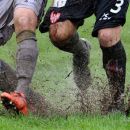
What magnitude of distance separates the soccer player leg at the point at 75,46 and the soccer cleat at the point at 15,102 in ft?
3.31

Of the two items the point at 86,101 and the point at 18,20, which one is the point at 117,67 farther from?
the point at 18,20

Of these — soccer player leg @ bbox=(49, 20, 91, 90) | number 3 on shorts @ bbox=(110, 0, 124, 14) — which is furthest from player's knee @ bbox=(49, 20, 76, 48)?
number 3 on shorts @ bbox=(110, 0, 124, 14)

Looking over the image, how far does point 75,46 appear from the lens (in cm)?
691

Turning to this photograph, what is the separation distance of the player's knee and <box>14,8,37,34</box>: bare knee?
1.16ft

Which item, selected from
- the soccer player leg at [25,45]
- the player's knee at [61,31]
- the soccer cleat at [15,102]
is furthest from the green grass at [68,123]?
the player's knee at [61,31]

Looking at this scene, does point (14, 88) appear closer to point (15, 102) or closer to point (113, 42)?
point (15, 102)

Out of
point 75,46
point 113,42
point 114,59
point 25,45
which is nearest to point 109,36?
point 113,42

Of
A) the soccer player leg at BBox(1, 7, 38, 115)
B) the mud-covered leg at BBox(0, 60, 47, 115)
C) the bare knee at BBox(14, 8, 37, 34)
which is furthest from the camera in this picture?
the mud-covered leg at BBox(0, 60, 47, 115)

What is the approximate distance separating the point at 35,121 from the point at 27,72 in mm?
593

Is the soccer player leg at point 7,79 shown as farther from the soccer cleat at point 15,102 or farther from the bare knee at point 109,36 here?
the bare knee at point 109,36

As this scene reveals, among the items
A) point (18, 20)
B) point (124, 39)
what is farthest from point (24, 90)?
point (124, 39)

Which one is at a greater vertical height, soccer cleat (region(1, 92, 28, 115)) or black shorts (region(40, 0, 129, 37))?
black shorts (region(40, 0, 129, 37))

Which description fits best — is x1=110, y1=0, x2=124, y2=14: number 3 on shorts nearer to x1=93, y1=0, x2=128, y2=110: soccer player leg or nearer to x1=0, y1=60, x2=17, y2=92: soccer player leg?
x1=93, y1=0, x2=128, y2=110: soccer player leg

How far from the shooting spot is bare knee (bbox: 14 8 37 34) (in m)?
5.89
